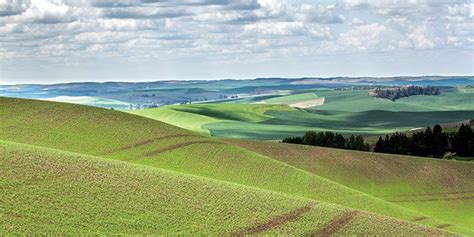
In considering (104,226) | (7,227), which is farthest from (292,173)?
(7,227)

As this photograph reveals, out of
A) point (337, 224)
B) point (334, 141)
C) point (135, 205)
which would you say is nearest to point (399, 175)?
point (334, 141)

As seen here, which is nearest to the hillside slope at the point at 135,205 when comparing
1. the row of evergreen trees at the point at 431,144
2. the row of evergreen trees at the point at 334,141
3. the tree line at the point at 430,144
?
the tree line at the point at 430,144

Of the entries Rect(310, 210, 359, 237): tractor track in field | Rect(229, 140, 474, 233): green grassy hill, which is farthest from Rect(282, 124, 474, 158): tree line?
Rect(310, 210, 359, 237): tractor track in field

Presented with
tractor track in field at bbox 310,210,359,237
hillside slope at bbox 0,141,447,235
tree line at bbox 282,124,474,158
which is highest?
hillside slope at bbox 0,141,447,235

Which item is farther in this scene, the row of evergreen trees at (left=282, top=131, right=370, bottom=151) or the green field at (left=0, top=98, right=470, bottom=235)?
the row of evergreen trees at (left=282, top=131, right=370, bottom=151)

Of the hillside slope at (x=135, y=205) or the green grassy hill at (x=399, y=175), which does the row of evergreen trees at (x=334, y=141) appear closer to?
the green grassy hill at (x=399, y=175)

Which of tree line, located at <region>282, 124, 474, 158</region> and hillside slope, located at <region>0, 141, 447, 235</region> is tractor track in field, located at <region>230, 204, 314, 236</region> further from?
tree line, located at <region>282, 124, 474, 158</region>

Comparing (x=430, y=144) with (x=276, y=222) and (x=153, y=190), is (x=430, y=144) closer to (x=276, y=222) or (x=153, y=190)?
(x=276, y=222)

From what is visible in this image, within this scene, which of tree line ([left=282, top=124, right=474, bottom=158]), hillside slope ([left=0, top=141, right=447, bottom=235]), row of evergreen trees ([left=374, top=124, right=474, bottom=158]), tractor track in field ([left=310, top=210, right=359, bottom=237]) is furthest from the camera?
row of evergreen trees ([left=374, top=124, right=474, bottom=158])
